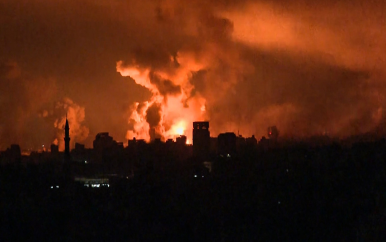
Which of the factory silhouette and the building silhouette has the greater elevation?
the building silhouette

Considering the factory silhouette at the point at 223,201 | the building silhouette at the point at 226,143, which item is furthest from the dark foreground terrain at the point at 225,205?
the building silhouette at the point at 226,143

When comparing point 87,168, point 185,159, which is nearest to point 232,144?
point 185,159

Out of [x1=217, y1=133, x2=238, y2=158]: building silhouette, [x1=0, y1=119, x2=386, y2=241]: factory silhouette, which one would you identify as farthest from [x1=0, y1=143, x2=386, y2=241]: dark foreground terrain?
[x1=217, y1=133, x2=238, y2=158]: building silhouette

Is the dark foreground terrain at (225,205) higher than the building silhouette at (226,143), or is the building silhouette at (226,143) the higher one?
the building silhouette at (226,143)

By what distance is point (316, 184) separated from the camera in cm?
4075

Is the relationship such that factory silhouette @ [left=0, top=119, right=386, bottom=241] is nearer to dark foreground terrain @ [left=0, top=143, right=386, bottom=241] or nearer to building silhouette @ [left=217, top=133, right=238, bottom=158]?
dark foreground terrain @ [left=0, top=143, right=386, bottom=241]

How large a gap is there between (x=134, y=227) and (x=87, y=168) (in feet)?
112

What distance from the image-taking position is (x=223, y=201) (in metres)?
39.9

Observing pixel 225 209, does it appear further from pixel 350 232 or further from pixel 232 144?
pixel 232 144

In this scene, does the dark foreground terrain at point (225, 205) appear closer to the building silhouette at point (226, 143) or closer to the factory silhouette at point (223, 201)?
the factory silhouette at point (223, 201)

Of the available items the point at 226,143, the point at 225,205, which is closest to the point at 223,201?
the point at 225,205

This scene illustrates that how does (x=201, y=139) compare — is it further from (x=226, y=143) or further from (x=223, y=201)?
(x=223, y=201)

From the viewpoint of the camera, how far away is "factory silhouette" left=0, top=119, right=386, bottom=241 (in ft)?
112

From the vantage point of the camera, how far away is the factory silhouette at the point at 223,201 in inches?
1346
